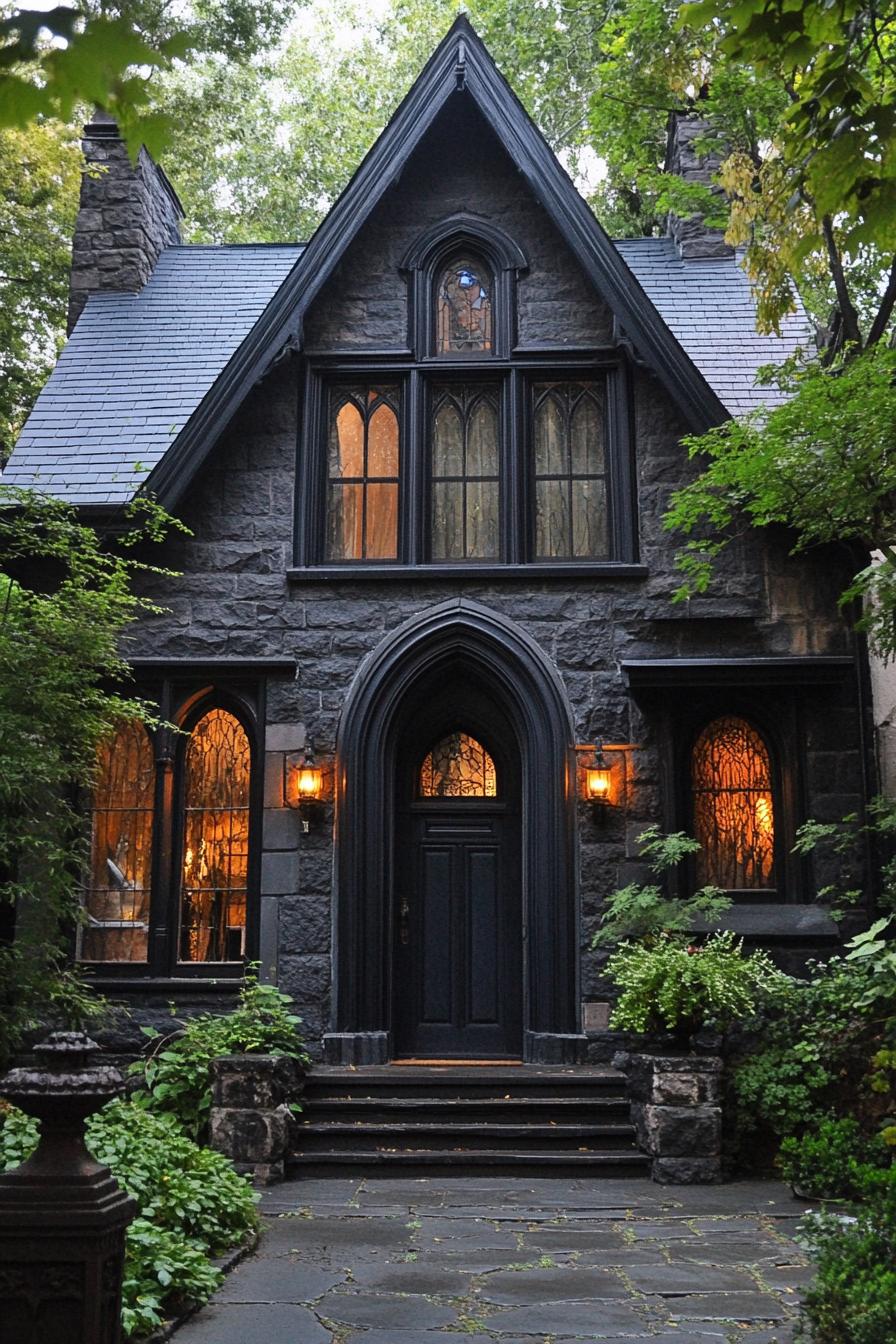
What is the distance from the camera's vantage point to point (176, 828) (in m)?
10.5

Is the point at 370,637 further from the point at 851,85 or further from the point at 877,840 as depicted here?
the point at 851,85

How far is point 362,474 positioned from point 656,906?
14.4 feet

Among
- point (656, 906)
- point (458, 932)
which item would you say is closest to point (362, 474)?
point (458, 932)

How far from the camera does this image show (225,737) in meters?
10.7

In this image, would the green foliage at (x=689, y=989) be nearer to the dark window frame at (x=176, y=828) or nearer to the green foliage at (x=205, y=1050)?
the green foliage at (x=205, y=1050)

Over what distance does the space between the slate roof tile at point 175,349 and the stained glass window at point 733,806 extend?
2.82 m

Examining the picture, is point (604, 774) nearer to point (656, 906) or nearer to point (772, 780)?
point (656, 906)

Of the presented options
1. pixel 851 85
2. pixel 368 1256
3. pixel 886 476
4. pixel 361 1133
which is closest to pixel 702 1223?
pixel 368 1256

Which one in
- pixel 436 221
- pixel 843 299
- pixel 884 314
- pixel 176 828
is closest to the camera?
pixel 884 314

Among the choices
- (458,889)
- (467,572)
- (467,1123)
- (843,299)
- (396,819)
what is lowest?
(467,1123)

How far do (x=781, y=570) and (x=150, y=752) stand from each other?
17.5 ft

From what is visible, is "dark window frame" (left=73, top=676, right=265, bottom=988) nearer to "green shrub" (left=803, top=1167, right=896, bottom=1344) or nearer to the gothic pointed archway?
the gothic pointed archway

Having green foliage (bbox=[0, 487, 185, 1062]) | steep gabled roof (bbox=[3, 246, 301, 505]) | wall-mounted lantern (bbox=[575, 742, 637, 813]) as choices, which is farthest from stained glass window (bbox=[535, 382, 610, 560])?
green foliage (bbox=[0, 487, 185, 1062])

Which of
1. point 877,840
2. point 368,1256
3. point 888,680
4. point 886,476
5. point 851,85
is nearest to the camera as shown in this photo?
point 851,85
